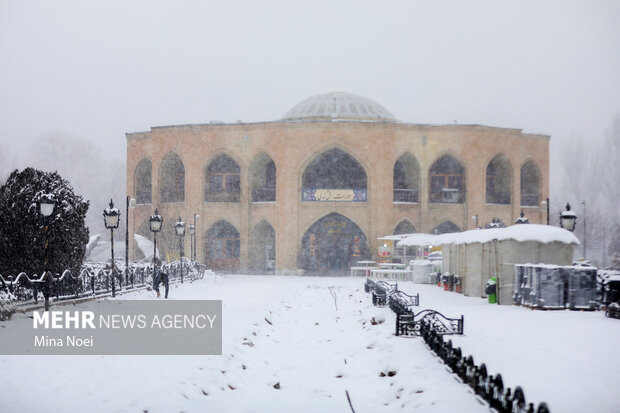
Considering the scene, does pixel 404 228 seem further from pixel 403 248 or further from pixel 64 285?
pixel 64 285

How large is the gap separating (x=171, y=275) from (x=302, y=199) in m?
10.5

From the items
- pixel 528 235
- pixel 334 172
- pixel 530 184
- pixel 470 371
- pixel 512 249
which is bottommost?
pixel 470 371

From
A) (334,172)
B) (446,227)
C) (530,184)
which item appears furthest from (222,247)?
(530,184)

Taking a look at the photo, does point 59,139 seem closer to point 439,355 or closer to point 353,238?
point 353,238

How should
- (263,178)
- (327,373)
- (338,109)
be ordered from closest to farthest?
(327,373)
(263,178)
(338,109)

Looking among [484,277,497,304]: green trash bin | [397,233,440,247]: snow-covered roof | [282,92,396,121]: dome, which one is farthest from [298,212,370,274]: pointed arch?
[484,277,497,304]: green trash bin

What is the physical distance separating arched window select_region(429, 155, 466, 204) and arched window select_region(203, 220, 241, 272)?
1170 centimetres

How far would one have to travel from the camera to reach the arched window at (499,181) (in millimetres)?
34906

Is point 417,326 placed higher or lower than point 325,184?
lower

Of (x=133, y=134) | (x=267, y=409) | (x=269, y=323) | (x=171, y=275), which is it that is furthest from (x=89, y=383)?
(x=133, y=134)

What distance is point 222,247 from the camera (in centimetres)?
3444

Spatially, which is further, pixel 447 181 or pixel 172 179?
pixel 172 179

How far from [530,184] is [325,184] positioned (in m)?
12.9

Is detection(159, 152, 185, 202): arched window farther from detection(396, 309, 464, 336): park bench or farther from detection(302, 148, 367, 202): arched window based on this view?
detection(396, 309, 464, 336): park bench
